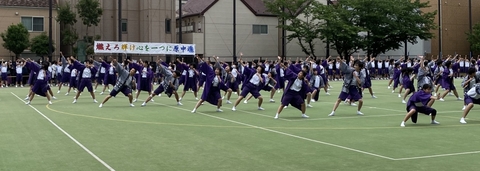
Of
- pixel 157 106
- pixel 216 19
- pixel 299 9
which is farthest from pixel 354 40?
pixel 157 106

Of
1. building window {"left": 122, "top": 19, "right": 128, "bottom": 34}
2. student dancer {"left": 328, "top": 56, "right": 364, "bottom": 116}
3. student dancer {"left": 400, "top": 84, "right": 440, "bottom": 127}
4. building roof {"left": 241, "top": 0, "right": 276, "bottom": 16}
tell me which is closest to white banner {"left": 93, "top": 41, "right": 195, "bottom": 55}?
building window {"left": 122, "top": 19, "right": 128, "bottom": 34}

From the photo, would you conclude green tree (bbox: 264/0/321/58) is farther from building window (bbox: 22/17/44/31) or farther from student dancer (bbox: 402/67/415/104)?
student dancer (bbox: 402/67/415/104)

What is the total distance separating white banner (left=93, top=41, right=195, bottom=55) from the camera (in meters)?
41.1

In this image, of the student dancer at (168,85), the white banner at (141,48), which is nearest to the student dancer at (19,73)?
the white banner at (141,48)

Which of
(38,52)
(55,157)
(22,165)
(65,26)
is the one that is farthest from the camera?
(65,26)

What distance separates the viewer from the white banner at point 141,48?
135 feet

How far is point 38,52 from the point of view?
155ft

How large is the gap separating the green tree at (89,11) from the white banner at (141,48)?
7051 millimetres

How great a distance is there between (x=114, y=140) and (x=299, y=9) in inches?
1711

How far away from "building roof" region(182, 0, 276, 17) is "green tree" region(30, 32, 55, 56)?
1473 cm

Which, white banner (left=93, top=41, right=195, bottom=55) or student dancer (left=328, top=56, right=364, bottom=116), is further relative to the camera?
white banner (left=93, top=41, right=195, bottom=55)

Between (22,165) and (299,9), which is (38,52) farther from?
(22,165)

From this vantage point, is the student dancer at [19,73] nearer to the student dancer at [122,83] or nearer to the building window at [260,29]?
the student dancer at [122,83]

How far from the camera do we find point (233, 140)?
12469 millimetres
